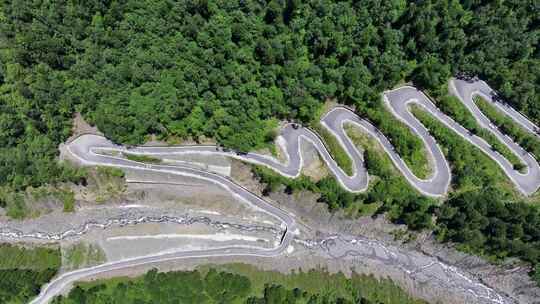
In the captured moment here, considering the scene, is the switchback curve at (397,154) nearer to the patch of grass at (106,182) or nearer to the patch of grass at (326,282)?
the patch of grass at (106,182)

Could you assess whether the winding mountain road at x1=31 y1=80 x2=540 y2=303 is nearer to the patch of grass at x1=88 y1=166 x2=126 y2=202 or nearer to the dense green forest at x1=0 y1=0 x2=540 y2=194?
the patch of grass at x1=88 y1=166 x2=126 y2=202

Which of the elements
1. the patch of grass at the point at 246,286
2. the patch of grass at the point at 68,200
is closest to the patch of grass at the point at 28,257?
the patch of grass at the point at 68,200

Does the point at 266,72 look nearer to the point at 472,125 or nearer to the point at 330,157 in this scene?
the point at 330,157

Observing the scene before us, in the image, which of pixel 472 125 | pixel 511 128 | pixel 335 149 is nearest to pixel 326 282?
pixel 335 149

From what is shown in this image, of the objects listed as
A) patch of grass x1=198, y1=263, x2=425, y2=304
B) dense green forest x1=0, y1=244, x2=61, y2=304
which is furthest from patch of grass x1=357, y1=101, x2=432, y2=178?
dense green forest x1=0, y1=244, x2=61, y2=304

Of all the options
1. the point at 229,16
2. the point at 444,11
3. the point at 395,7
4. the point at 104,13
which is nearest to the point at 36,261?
the point at 104,13
